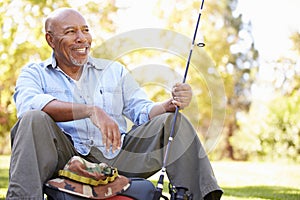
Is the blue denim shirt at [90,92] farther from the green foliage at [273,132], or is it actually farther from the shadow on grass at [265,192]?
the green foliage at [273,132]

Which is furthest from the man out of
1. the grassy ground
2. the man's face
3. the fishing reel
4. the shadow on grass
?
the shadow on grass

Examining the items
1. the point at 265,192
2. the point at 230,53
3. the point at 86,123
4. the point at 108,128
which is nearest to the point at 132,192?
the point at 108,128

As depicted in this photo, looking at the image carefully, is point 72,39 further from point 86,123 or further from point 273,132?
point 273,132

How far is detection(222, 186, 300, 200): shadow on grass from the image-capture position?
13.4 ft

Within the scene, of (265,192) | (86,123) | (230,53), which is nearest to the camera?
(86,123)

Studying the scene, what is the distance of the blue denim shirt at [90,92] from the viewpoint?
258 cm

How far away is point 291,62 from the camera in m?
12.8

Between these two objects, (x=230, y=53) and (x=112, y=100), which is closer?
(x=112, y=100)

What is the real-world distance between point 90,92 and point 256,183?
10.2ft

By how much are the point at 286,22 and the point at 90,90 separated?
1079cm

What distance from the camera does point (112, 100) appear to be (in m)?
2.78

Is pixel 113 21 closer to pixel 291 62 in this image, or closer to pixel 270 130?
pixel 270 130

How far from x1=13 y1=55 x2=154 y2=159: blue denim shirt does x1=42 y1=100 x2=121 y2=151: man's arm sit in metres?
0.19

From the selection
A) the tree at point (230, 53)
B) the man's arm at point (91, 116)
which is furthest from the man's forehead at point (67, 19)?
the tree at point (230, 53)
